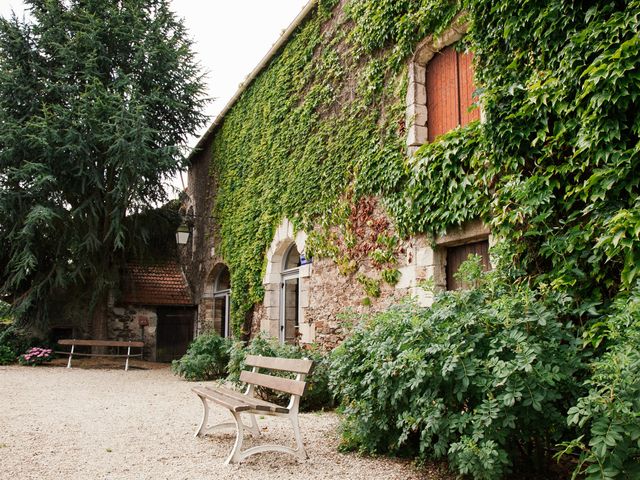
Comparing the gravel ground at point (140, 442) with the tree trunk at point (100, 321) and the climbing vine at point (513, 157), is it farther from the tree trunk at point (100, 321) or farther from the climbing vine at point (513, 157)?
the tree trunk at point (100, 321)

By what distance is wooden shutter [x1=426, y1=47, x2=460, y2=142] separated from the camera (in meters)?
6.34

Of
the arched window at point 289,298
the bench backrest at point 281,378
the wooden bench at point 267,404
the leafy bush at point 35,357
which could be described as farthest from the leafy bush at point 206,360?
the wooden bench at point 267,404

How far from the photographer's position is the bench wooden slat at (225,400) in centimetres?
410

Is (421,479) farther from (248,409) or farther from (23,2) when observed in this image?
(23,2)

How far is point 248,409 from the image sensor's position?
162 inches

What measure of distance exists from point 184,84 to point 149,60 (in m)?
1.05

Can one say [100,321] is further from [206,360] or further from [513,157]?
[513,157]

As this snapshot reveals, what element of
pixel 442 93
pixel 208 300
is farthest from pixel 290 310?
pixel 442 93

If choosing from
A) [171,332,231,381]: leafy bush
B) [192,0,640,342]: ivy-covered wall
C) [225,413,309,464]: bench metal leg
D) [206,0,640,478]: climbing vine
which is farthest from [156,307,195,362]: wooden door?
[225,413,309,464]: bench metal leg

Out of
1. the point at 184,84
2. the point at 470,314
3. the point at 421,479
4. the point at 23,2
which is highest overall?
the point at 23,2

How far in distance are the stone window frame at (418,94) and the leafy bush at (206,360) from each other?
590 cm

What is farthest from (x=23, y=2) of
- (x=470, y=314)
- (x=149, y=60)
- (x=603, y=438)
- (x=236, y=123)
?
(x=603, y=438)

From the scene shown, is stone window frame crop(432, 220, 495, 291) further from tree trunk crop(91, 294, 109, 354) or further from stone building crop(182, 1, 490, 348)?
tree trunk crop(91, 294, 109, 354)

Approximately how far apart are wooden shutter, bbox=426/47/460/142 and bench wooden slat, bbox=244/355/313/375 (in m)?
3.33
